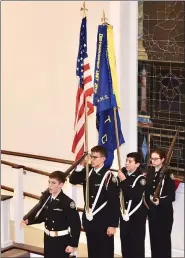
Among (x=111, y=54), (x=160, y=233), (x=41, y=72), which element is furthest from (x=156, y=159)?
(x=41, y=72)

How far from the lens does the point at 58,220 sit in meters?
6.64

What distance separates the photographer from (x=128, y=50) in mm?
8867

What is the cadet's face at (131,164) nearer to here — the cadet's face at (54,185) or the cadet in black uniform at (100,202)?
the cadet in black uniform at (100,202)

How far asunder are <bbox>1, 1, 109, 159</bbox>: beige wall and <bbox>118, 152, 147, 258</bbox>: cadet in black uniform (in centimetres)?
188

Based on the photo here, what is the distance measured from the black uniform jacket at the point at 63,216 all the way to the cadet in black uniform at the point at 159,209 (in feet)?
3.80

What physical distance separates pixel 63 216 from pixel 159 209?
1416 mm

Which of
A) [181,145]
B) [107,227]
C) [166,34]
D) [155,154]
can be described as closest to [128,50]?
[166,34]

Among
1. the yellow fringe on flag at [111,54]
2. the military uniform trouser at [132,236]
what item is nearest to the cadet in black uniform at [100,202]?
the military uniform trouser at [132,236]

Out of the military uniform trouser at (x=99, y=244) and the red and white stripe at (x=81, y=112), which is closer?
the military uniform trouser at (x=99, y=244)

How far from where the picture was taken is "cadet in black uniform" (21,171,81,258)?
6.61 metres

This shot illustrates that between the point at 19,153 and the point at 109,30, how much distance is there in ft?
9.32

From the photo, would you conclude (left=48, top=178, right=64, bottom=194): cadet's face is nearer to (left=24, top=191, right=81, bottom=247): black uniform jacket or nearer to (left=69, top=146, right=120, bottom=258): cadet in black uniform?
(left=24, top=191, right=81, bottom=247): black uniform jacket

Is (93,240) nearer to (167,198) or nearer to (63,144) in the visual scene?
(167,198)

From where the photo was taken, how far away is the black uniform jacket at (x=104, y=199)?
7.06 metres
